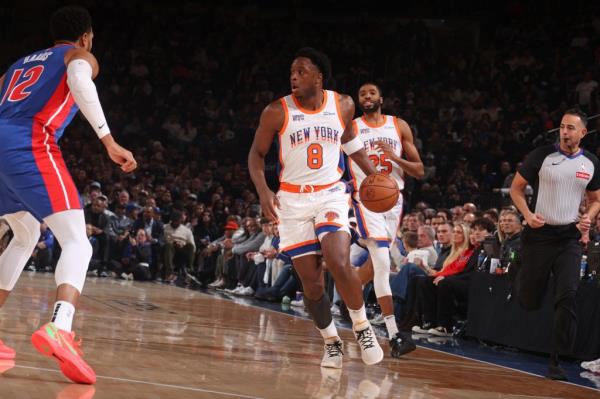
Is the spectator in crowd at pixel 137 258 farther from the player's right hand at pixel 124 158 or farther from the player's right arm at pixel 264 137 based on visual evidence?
the player's right hand at pixel 124 158

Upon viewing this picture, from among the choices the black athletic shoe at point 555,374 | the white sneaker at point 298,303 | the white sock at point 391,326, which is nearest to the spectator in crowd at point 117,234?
the white sneaker at point 298,303

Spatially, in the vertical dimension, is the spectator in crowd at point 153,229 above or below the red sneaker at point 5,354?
above

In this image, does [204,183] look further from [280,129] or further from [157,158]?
[280,129]

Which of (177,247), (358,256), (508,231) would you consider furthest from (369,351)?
(177,247)

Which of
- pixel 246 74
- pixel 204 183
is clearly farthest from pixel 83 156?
pixel 246 74

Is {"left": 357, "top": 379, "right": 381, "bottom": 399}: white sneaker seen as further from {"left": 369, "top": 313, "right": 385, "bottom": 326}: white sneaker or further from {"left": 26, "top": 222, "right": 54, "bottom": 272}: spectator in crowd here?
{"left": 26, "top": 222, "right": 54, "bottom": 272}: spectator in crowd

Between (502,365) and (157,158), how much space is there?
1274cm

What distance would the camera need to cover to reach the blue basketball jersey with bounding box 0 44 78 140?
164 inches

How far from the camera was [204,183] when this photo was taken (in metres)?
17.6

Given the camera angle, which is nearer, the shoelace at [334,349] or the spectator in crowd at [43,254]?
the shoelace at [334,349]

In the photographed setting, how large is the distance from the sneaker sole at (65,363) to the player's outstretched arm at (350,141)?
243 cm

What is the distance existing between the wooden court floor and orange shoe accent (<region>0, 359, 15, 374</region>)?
26 millimetres

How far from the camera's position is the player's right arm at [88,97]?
4.03 m

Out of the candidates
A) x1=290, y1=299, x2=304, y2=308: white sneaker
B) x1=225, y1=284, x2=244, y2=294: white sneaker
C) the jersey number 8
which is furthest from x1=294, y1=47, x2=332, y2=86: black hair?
x1=225, y1=284, x2=244, y2=294: white sneaker
